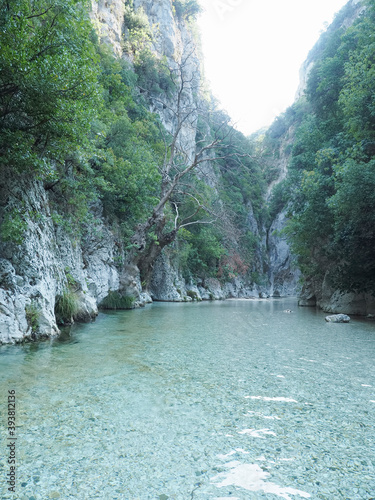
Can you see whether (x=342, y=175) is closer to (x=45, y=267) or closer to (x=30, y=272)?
(x=45, y=267)

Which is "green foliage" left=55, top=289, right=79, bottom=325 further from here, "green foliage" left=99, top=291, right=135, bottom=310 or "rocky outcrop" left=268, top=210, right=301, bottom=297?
"rocky outcrop" left=268, top=210, right=301, bottom=297

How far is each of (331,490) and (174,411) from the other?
1144 mm

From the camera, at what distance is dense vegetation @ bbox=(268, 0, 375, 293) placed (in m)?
9.59

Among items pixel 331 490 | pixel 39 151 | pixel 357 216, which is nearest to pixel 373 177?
pixel 357 216

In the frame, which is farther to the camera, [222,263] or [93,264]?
[222,263]

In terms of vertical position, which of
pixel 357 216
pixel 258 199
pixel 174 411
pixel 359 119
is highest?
pixel 258 199

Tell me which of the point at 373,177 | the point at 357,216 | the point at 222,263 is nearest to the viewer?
the point at 373,177

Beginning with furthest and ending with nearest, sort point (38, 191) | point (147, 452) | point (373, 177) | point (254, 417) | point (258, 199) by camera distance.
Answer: point (258, 199) < point (373, 177) < point (38, 191) < point (254, 417) < point (147, 452)

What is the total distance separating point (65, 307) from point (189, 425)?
4896mm

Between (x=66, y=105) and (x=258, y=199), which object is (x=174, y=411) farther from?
(x=258, y=199)

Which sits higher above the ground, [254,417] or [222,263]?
[222,263]

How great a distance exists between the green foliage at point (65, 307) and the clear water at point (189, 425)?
204 centimetres

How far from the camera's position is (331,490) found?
1.35 m

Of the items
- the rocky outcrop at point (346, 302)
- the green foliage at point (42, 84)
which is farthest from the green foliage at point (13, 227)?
the rocky outcrop at point (346, 302)
